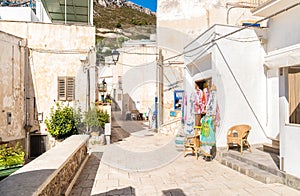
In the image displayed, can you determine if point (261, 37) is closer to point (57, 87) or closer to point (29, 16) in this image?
point (57, 87)

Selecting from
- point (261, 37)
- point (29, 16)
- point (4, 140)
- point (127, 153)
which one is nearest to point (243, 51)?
point (261, 37)

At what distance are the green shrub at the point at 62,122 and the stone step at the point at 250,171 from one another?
712cm

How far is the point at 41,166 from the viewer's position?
3787 millimetres

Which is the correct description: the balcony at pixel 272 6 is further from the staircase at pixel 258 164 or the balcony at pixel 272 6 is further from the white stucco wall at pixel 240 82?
the staircase at pixel 258 164

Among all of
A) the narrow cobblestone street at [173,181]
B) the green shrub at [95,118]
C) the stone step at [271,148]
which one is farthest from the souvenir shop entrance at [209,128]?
the green shrub at [95,118]

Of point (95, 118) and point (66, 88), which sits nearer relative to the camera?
point (95, 118)

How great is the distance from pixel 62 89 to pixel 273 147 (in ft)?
31.5

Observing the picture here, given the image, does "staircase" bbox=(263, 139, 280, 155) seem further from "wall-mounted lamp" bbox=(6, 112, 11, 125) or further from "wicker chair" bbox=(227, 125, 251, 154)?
"wall-mounted lamp" bbox=(6, 112, 11, 125)

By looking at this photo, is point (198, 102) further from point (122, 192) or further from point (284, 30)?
point (122, 192)

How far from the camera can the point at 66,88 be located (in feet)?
38.6

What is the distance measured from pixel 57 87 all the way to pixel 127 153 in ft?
16.6

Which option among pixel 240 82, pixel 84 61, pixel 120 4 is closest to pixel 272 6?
pixel 240 82

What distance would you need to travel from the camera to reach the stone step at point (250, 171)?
566 centimetres

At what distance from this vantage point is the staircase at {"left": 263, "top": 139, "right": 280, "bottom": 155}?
7801 millimetres
